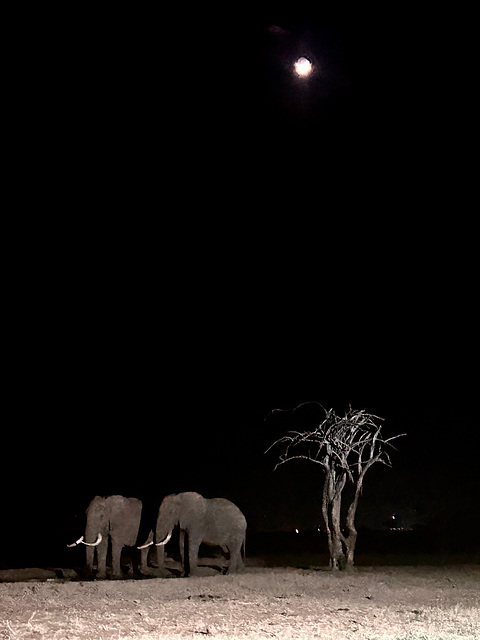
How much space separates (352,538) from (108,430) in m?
51.8

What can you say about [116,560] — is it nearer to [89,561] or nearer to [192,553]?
[89,561]

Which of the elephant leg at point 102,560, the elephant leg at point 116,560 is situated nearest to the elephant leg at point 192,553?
the elephant leg at point 116,560

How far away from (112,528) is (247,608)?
721 cm

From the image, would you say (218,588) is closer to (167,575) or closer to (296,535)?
(167,575)

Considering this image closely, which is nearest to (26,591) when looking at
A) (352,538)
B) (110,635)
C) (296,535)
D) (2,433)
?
(110,635)

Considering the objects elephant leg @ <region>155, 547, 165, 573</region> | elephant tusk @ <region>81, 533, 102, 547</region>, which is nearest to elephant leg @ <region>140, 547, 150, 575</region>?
elephant leg @ <region>155, 547, 165, 573</region>

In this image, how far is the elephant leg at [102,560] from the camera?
19.8 metres

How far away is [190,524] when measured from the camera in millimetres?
20938

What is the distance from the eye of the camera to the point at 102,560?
20.4 m

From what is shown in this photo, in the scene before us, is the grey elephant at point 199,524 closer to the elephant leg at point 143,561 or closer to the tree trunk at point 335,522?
the elephant leg at point 143,561

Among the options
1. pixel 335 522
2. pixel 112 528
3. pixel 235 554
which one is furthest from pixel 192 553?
pixel 335 522

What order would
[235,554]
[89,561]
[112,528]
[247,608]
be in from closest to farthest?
[247,608], [89,561], [112,528], [235,554]

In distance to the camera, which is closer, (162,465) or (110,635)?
(110,635)

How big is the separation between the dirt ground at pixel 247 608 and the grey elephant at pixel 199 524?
89.3 inches
